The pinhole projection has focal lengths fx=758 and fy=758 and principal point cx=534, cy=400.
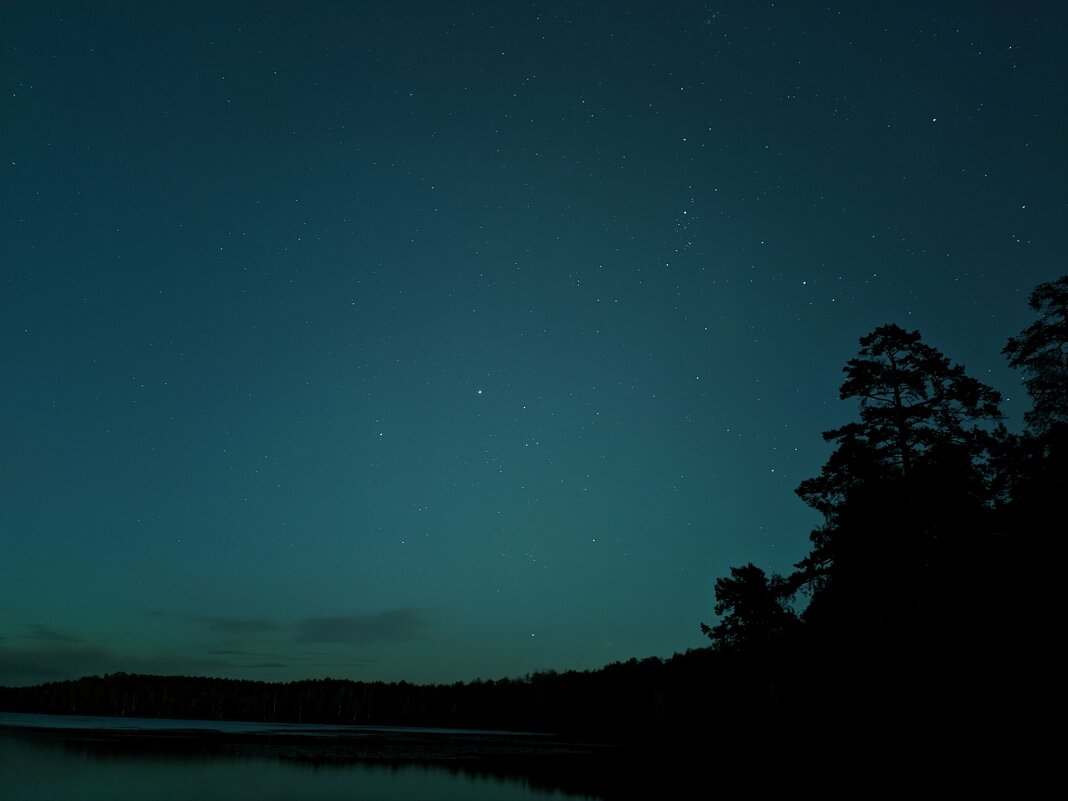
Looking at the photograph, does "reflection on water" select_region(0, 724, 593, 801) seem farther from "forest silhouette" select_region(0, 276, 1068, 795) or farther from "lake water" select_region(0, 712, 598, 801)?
"forest silhouette" select_region(0, 276, 1068, 795)

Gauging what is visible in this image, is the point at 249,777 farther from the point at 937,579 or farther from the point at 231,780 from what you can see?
the point at 937,579

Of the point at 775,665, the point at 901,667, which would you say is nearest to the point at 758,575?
the point at 775,665

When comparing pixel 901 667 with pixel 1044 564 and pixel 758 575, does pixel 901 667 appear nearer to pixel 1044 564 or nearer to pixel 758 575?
pixel 1044 564

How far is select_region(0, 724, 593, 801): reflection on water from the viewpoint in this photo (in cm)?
2858

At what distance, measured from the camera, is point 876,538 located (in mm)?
27734

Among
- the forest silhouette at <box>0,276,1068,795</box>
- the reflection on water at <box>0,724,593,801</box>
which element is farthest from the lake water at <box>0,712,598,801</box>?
the forest silhouette at <box>0,276,1068,795</box>

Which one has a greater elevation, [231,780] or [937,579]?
[937,579]

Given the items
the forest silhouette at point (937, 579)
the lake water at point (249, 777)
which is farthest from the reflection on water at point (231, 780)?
the forest silhouette at point (937, 579)

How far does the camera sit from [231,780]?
33.6m

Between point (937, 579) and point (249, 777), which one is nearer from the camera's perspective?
point (937, 579)

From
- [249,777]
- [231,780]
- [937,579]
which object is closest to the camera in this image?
[937,579]

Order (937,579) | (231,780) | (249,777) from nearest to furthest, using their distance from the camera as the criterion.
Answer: (937,579) < (231,780) < (249,777)

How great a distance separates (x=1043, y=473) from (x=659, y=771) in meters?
24.3

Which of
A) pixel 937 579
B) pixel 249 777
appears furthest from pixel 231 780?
pixel 937 579
